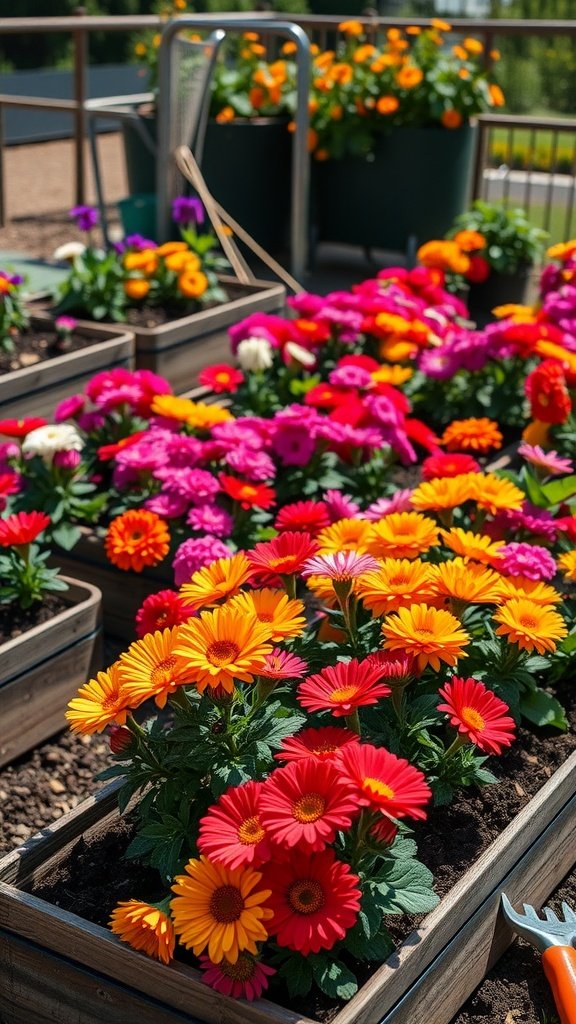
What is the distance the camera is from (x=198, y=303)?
4.24m

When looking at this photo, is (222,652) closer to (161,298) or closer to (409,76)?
(161,298)

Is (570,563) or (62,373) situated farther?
(62,373)

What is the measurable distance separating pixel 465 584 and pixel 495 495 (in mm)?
453

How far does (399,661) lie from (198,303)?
2.78 m

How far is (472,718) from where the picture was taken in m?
1.61

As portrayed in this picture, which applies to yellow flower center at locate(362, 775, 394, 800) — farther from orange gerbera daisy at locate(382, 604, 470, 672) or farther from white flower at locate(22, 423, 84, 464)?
white flower at locate(22, 423, 84, 464)

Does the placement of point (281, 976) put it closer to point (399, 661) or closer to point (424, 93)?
point (399, 661)

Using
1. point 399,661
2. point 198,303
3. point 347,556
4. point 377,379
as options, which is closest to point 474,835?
point 399,661

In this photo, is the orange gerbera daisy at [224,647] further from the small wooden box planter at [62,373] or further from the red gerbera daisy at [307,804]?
the small wooden box planter at [62,373]

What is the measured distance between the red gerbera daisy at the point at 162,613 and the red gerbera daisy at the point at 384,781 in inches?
17.4

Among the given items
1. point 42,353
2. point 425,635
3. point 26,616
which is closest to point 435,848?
point 425,635

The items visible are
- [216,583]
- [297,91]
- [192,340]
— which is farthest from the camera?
[297,91]

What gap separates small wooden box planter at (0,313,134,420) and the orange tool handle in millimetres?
2277

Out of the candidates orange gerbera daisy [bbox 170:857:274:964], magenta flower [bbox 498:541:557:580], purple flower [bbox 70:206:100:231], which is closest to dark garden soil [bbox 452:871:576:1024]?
orange gerbera daisy [bbox 170:857:274:964]
